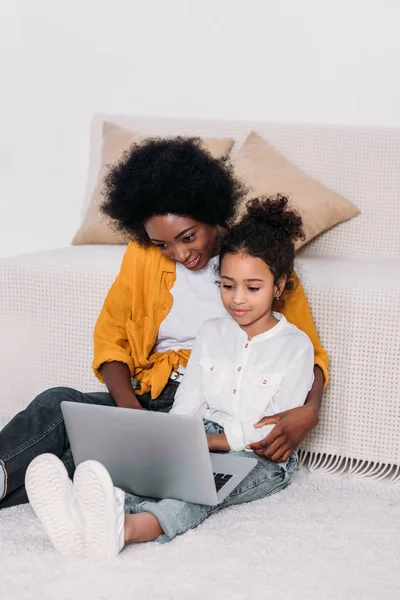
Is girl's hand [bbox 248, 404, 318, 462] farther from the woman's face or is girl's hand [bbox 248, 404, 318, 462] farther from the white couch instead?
the woman's face

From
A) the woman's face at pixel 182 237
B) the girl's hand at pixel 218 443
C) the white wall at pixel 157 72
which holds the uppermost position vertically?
the white wall at pixel 157 72

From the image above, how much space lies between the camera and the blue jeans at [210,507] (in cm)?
161

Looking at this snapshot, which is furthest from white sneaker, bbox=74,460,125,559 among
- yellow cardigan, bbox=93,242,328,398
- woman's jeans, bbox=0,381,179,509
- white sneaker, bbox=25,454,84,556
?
Result: yellow cardigan, bbox=93,242,328,398

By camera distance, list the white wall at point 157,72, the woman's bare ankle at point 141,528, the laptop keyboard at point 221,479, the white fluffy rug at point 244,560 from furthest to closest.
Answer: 1. the white wall at point 157,72
2. the laptop keyboard at point 221,479
3. the woman's bare ankle at point 141,528
4. the white fluffy rug at point 244,560

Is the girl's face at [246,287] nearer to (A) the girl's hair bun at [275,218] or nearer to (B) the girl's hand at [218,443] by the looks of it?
(A) the girl's hair bun at [275,218]

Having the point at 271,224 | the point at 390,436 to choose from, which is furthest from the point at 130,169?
the point at 390,436

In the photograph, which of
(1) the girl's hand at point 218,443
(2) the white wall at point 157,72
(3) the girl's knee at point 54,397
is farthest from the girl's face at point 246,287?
(2) the white wall at point 157,72

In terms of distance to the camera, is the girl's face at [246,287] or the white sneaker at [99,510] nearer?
the white sneaker at [99,510]

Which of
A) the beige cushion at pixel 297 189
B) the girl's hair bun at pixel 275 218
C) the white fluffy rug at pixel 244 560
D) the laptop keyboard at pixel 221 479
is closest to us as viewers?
the white fluffy rug at pixel 244 560

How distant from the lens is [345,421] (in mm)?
2037

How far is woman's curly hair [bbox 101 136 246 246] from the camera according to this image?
6.12 ft

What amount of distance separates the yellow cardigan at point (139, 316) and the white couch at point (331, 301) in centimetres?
11

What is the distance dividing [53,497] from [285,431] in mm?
503

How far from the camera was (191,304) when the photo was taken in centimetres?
202
